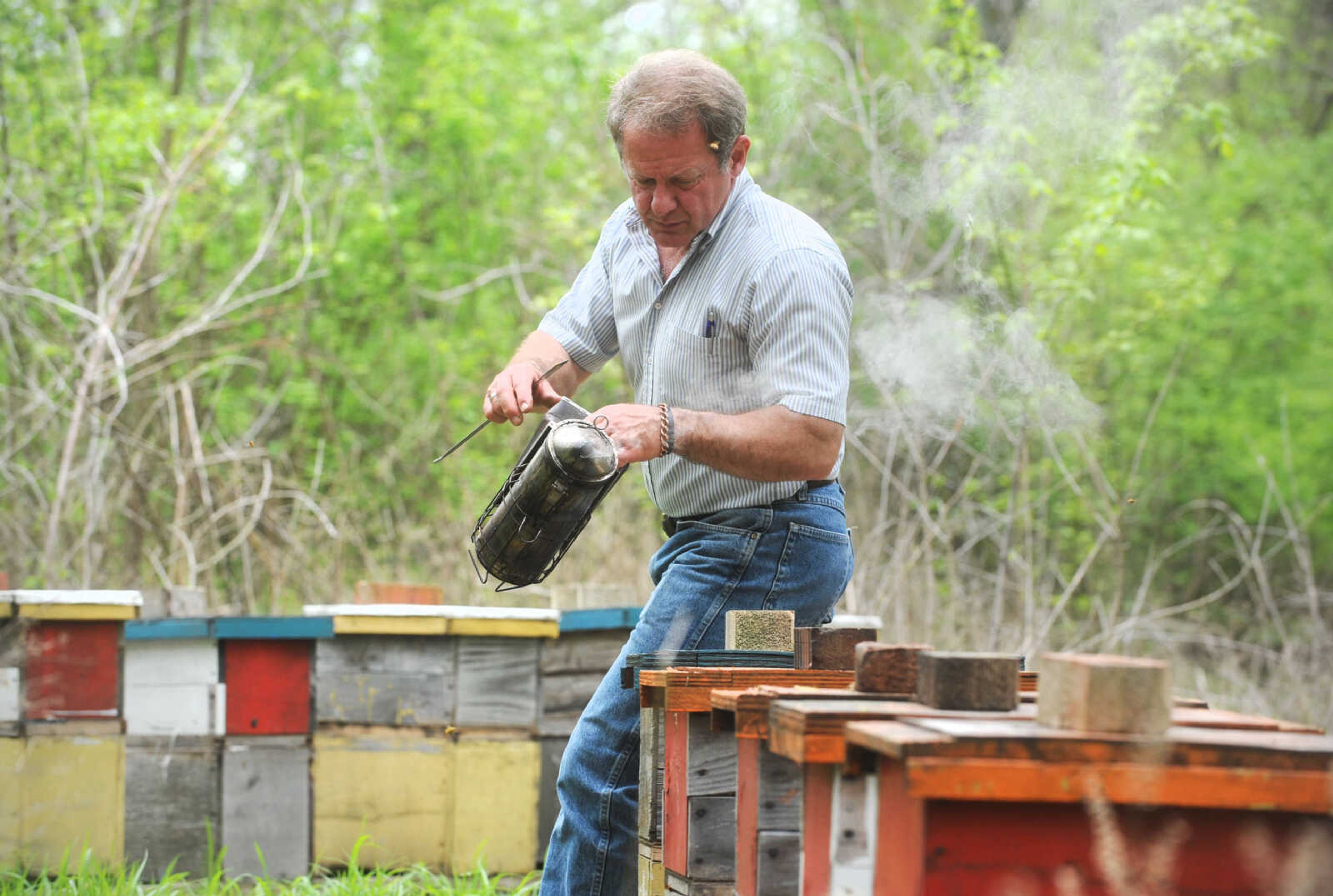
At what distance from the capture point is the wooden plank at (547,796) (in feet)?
14.1

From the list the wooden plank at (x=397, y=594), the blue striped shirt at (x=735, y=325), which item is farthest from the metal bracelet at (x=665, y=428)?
the wooden plank at (x=397, y=594)

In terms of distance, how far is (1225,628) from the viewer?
1051 cm

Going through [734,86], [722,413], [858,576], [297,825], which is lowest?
[297,825]

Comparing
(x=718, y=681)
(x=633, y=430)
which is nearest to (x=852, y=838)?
(x=718, y=681)

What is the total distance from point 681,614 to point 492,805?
178 centimetres

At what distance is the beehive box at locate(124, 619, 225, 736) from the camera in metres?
4.17

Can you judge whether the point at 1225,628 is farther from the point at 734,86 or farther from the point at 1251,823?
the point at 1251,823

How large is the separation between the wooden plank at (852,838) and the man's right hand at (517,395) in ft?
4.42

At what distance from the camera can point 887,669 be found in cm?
187

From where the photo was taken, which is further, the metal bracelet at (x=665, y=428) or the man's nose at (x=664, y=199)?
the man's nose at (x=664, y=199)

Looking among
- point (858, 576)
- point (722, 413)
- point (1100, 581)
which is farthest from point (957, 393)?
point (722, 413)

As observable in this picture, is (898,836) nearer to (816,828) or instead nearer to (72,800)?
(816,828)

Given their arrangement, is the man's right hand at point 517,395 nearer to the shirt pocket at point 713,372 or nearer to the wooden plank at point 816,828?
the shirt pocket at point 713,372

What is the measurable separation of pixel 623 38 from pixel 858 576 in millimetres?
6680
